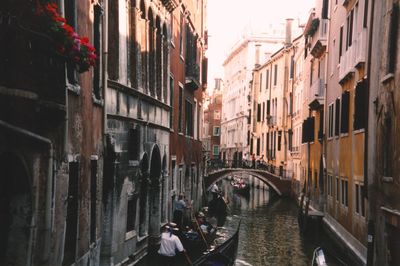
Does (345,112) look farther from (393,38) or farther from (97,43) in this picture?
(97,43)

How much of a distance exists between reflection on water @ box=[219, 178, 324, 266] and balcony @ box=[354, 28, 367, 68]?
5.95 meters

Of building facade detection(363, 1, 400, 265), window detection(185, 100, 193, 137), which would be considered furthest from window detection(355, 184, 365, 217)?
window detection(185, 100, 193, 137)

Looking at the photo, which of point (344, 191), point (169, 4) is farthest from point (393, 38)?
point (344, 191)

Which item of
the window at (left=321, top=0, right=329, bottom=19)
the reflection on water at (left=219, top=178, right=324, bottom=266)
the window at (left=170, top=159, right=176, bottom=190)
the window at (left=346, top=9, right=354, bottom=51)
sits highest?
the window at (left=321, top=0, right=329, bottom=19)

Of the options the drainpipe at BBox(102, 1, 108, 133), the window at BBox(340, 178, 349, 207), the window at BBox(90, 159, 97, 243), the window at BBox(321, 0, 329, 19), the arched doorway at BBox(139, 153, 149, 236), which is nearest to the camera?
the window at BBox(90, 159, 97, 243)

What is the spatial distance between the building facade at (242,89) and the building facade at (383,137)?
4065 centimetres

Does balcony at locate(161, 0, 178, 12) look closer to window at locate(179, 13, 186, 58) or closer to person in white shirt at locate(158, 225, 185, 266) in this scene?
window at locate(179, 13, 186, 58)

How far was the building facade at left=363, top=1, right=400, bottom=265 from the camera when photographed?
11367 millimetres

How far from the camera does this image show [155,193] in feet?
52.7

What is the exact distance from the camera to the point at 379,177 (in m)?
12.6

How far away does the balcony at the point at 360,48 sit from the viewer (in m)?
14.8

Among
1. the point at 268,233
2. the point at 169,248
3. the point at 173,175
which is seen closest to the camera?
the point at 169,248

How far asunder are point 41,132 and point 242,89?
53.9m

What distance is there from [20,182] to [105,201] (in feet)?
15.4
